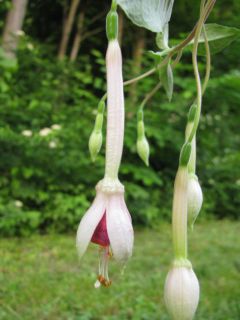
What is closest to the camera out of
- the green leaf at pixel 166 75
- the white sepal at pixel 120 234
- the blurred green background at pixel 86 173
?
the white sepal at pixel 120 234

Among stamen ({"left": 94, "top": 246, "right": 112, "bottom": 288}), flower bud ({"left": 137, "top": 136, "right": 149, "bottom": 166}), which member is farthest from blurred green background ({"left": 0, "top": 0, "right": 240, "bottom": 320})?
stamen ({"left": 94, "top": 246, "right": 112, "bottom": 288})

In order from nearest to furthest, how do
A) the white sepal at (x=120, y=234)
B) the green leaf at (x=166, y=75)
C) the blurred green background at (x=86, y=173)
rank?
1. the white sepal at (x=120, y=234)
2. the green leaf at (x=166, y=75)
3. the blurred green background at (x=86, y=173)

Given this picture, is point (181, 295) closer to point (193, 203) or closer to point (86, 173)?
point (193, 203)

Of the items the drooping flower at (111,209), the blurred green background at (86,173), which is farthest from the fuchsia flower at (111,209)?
the blurred green background at (86,173)

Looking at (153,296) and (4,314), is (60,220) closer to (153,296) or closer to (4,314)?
(153,296)

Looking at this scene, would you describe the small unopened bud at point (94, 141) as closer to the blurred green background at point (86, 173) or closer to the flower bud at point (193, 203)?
the flower bud at point (193, 203)

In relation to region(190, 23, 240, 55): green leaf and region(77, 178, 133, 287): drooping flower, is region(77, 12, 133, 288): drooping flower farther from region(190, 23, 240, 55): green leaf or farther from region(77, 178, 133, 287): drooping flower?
region(190, 23, 240, 55): green leaf
